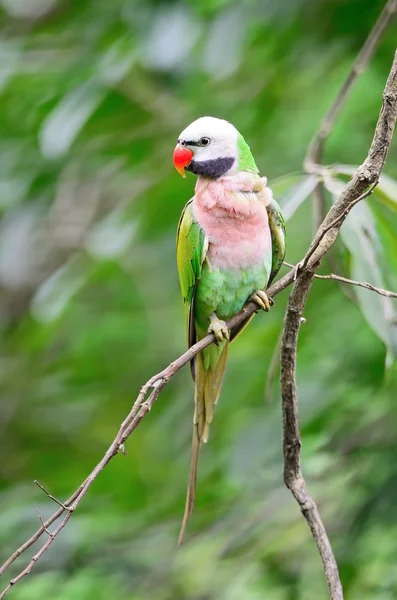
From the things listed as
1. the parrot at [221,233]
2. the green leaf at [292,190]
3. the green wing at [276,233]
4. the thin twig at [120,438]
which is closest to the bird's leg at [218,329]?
the parrot at [221,233]

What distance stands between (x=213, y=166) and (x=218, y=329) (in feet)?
1.49

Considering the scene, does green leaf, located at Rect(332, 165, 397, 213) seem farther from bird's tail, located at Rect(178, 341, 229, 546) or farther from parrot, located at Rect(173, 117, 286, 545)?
bird's tail, located at Rect(178, 341, 229, 546)

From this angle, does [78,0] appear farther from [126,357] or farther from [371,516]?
[371,516]

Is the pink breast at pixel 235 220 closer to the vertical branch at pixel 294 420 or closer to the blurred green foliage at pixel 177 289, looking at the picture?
the blurred green foliage at pixel 177 289

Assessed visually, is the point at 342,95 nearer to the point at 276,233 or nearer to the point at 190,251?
the point at 276,233

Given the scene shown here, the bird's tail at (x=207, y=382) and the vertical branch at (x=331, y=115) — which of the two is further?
the bird's tail at (x=207, y=382)

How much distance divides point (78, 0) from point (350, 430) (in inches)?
73.4

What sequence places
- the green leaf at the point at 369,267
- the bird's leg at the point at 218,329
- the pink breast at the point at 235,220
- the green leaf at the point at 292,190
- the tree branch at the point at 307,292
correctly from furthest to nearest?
the pink breast at the point at 235,220, the bird's leg at the point at 218,329, the green leaf at the point at 292,190, the green leaf at the point at 369,267, the tree branch at the point at 307,292

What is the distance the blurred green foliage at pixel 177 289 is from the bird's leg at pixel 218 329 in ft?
1.15

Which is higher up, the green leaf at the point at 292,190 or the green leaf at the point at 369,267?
the green leaf at the point at 292,190

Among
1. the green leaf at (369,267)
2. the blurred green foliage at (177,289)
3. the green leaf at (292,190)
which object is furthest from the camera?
the blurred green foliage at (177,289)

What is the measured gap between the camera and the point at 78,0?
10.7 ft

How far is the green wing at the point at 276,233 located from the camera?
228 cm

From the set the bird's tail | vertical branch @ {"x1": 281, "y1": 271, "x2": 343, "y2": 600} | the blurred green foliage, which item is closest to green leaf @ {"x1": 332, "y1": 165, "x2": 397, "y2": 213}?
the blurred green foliage
